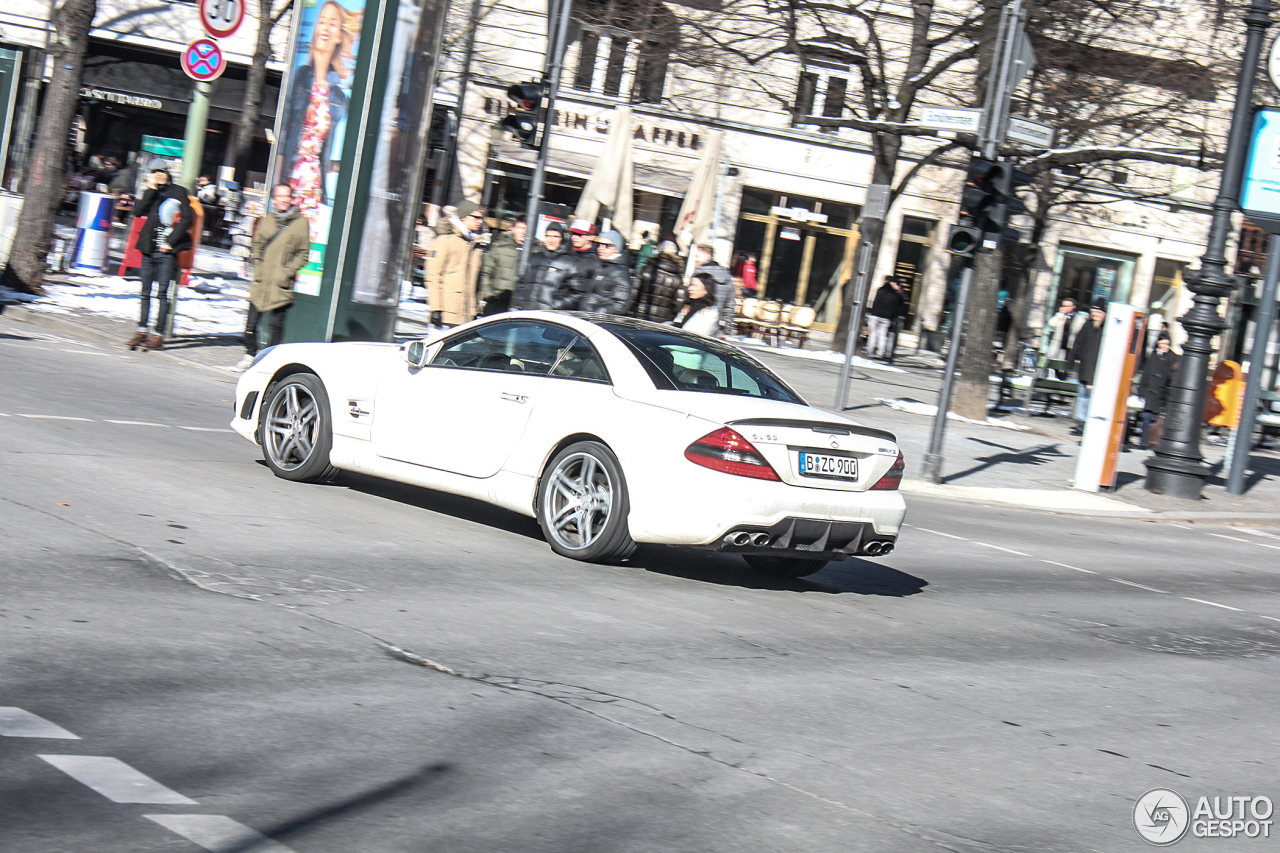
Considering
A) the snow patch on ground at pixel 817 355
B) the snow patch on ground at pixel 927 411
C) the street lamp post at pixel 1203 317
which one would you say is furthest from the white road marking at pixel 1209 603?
the snow patch on ground at pixel 817 355

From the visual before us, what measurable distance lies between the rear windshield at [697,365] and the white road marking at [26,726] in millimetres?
4387

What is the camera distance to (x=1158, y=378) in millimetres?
22828

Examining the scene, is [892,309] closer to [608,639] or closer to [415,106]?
[415,106]

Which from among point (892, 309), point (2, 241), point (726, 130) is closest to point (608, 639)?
→ point (2, 241)

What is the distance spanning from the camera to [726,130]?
125ft

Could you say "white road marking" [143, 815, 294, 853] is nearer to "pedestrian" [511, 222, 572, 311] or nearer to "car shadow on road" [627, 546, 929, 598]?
"car shadow on road" [627, 546, 929, 598]

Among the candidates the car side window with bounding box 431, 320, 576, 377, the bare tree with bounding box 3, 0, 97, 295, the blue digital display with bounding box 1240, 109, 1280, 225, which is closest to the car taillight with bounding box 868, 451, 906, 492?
the car side window with bounding box 431, 320, 576, 377

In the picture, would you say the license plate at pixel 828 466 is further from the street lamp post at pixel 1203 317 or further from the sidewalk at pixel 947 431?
the street lamp post at pixel 1203 317

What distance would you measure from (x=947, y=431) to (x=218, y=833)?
18.9 meters

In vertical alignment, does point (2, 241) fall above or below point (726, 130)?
below

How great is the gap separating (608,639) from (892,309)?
88.1 feet

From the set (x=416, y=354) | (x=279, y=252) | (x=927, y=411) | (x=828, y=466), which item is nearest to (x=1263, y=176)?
(x=927, y=411)

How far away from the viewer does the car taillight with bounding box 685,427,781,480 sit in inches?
305

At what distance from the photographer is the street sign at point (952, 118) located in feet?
49.4
